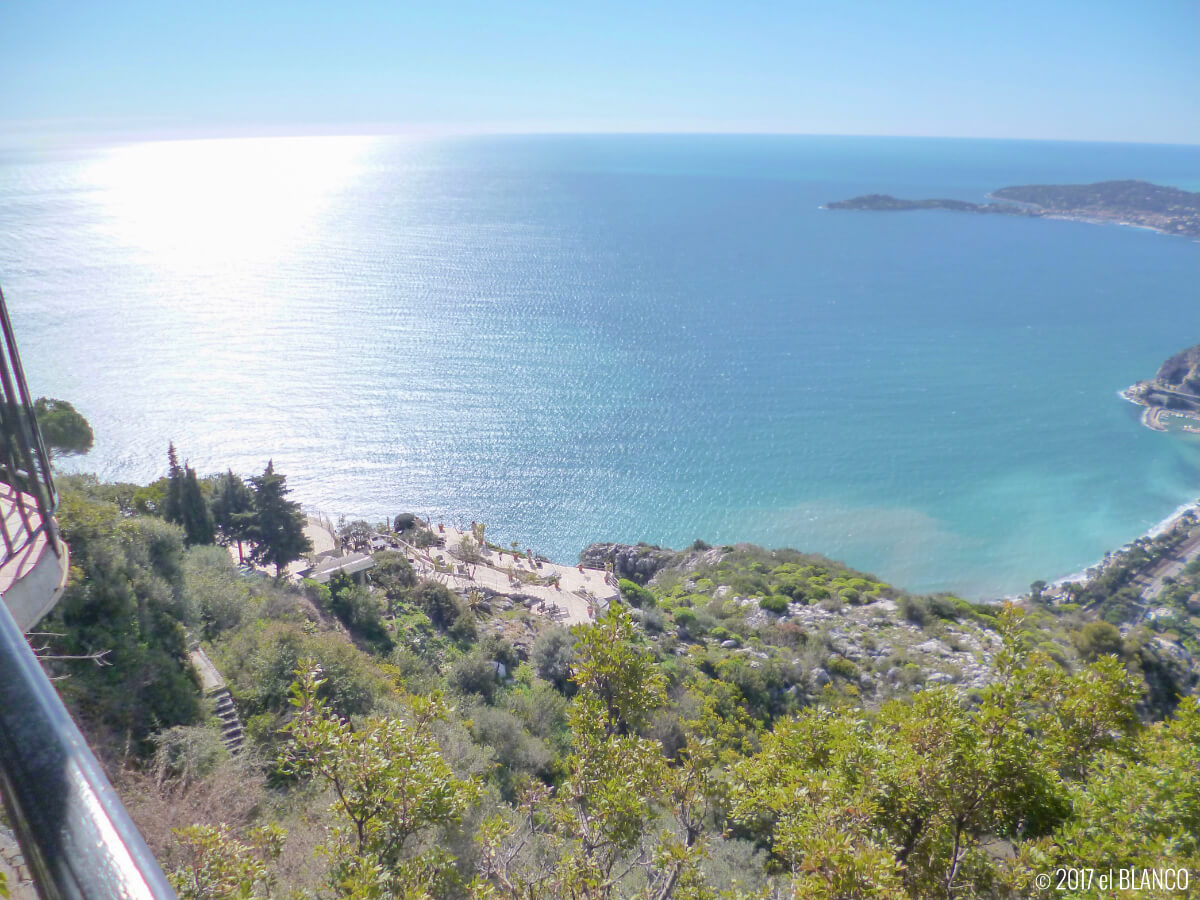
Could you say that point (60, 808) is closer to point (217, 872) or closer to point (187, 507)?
point (217, 872)

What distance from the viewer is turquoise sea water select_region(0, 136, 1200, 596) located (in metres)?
44.5

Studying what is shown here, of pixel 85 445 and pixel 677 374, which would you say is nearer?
pixel 85 445

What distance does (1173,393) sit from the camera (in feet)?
209

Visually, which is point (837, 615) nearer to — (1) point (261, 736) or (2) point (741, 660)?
(2) point (741, 660)

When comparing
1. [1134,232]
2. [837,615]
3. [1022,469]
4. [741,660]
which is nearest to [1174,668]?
[837,615]

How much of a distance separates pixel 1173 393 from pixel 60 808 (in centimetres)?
8456

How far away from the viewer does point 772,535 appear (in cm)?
4344

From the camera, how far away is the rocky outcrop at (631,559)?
35.5 meters

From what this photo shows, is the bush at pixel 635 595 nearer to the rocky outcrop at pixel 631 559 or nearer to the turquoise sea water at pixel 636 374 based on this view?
the rocky outcrop at pixel 631 559

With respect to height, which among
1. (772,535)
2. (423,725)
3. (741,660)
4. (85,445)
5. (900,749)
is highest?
(423,725)

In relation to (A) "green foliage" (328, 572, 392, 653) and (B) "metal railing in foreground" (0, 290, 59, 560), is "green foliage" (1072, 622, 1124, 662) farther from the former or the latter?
(B) "metal railing in foreground" (0, 290, 59, 560)

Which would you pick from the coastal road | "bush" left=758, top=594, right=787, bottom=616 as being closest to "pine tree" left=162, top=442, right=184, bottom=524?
"bush" left=758, top=594, right=787, bottom=616

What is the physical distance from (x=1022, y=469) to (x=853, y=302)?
1460 inches

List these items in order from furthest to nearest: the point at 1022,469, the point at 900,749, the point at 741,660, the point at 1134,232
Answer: the point at 1134,232 → the point at 1022,469 → the point at 741,660 → the point at 900,749
